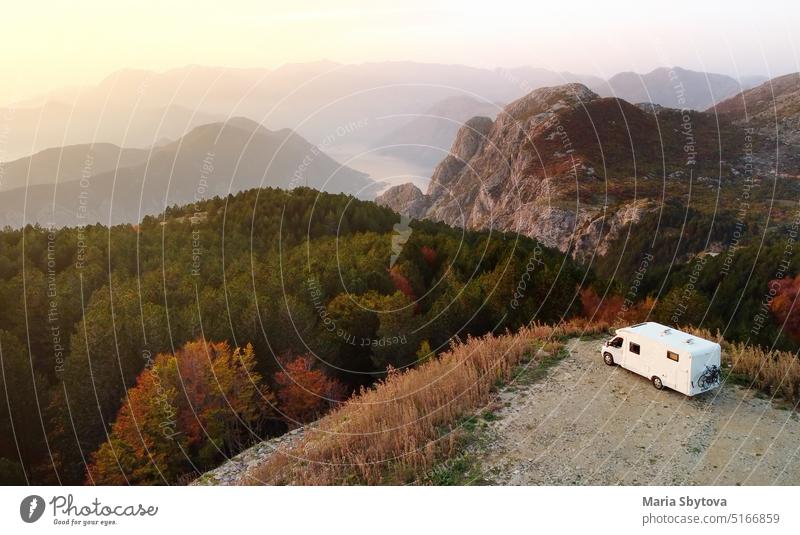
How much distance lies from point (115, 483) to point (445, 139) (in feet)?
49.5

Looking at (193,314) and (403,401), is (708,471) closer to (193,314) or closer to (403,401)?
(403,401)

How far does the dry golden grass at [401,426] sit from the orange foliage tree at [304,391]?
6.02 feet

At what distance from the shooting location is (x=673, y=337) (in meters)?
13.1

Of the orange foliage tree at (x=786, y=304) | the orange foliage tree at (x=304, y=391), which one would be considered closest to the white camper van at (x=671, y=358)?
the orange foliage tree at (x=304, y=391)

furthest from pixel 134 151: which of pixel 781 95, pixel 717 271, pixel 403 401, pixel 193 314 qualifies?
pixel 781 95

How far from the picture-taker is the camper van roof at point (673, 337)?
41.1 ft

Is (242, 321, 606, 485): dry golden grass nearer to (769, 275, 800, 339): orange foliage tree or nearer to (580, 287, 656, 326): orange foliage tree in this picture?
(580, 287, 656, 326): orange foliage tree

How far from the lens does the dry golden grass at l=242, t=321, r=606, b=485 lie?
11.5 meters

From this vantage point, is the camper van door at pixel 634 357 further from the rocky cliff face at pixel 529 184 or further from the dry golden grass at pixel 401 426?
the rocky cliff face at pixel 529 184

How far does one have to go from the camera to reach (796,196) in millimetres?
49500

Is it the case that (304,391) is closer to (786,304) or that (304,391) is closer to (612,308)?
(612,308)

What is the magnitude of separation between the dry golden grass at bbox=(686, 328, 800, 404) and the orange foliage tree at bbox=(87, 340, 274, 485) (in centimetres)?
1241

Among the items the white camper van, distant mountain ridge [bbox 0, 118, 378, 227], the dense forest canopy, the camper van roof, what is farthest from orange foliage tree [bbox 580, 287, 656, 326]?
distant mountain ridge [bbox 0, 118, 378, 227]

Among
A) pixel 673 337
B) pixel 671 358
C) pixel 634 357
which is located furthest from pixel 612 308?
pixel 671 358
